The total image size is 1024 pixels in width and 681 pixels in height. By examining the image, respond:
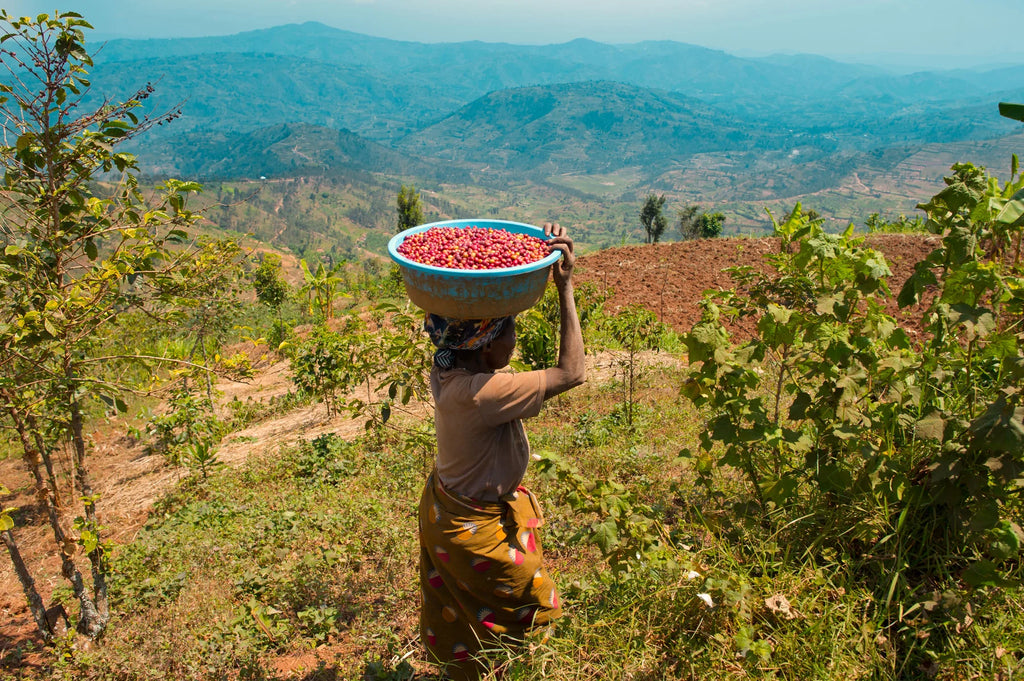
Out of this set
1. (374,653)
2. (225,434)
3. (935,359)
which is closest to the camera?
(935,359)

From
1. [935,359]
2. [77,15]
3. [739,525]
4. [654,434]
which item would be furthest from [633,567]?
[77,15]

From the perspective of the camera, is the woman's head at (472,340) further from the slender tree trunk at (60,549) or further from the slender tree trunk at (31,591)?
the slender tree trunk at (31,591)

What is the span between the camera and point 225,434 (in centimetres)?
746

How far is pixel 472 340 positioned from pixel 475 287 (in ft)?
0.92

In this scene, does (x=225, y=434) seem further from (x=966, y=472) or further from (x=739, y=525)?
(x=966, y=472)

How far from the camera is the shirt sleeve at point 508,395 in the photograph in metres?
1.94

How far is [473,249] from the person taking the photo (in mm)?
2021

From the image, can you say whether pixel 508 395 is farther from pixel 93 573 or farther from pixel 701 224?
pixel 701 224

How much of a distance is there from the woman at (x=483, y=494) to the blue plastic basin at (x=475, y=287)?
116 mm

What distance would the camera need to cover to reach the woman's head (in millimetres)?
2062

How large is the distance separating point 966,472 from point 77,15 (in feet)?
13.4

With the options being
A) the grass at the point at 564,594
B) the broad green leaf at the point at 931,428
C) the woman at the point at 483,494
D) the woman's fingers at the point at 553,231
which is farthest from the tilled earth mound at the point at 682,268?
the woman at the point at 483,494

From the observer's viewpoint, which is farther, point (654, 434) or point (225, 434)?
point (225, 434)

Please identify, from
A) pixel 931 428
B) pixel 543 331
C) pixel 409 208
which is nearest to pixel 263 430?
pixel 543 331
